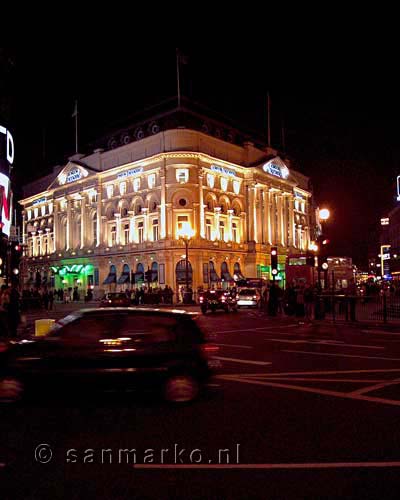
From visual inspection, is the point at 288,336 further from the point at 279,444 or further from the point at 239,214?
the point at 239,214

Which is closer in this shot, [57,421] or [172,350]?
[57,421]

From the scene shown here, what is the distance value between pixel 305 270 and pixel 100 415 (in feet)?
121

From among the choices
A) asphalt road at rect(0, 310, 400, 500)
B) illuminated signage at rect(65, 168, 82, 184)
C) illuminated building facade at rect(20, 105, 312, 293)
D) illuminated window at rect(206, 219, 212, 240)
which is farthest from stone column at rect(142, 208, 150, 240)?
asphalt road at rect(0, 310, 400, 500)

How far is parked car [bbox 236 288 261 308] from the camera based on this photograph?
138 feet

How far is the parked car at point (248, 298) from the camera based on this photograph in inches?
1654

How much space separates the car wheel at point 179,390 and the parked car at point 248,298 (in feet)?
111

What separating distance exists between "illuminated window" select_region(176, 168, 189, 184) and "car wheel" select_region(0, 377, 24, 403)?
58078mm

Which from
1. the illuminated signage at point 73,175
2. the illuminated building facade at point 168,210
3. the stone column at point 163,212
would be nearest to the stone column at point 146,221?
the illuminated building facade at point 168,210

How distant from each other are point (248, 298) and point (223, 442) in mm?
35915

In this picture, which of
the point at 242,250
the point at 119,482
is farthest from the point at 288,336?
the point at 242,250

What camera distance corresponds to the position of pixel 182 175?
65562 mm

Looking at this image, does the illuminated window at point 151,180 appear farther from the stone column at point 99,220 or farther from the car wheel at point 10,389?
the car wheel at point 10,389

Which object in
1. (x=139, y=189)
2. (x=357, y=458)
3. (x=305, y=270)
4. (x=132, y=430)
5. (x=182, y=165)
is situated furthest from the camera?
(x=139, y=189)

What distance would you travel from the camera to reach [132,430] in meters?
6.89
